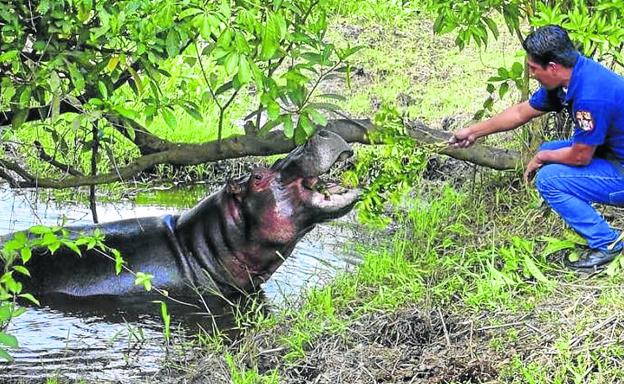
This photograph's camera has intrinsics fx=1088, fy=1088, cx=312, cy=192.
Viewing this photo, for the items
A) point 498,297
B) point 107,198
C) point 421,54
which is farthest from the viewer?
point 421,54

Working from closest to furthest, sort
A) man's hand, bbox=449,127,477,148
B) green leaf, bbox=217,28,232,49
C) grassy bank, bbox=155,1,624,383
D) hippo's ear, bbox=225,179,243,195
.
Result: 1. green leaf, bbox=217,28,232,49
2. grassy bank, bbox=155,1,624,383
3. man's hand, bbox=449,127,477,148
4. hippo's ear, bbox=225,179,243,195

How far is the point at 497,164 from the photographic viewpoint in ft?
20.9

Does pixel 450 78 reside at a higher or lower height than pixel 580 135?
lower

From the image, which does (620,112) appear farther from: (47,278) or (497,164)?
(47,278)

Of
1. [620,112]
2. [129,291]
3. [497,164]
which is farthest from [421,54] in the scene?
[620,112]

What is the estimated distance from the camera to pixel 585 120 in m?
4.81

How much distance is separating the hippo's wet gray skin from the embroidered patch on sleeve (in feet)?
5.00

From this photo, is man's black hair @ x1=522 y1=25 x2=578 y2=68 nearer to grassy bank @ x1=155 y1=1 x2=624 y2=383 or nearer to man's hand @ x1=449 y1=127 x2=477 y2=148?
man's hand @ x1=449 y1=127 x2=477 y2=148

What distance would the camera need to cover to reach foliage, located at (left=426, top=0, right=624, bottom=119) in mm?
4914

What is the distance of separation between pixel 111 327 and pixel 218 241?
2.84 feet

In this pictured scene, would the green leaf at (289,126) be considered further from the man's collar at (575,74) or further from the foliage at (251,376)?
the man's collar at (575,74)

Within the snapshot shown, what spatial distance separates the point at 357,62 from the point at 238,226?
5638 mm

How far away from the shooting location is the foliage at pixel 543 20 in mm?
4914

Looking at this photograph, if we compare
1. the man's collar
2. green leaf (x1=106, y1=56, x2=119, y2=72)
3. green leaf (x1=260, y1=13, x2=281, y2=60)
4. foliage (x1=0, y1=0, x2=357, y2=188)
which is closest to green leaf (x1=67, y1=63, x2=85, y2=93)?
foliage (x1=0, y1=0, x2=357, y2=188)
